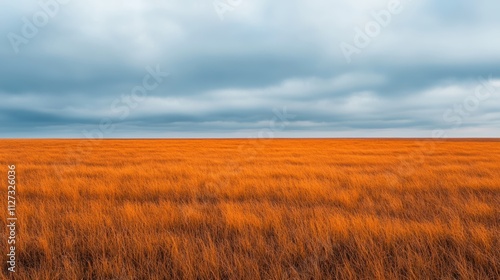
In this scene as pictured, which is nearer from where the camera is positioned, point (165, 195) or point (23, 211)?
point (23, 211)

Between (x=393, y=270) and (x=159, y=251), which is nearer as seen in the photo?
(x=393, y=270)

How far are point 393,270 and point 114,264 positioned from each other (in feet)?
12.5

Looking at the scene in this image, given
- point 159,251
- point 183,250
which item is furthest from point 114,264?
point 183,250

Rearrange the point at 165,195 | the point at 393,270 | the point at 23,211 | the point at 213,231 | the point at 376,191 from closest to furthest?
1. the point at 393,270
2. the point at 213,231
3. the point at 23,211
4. the point at 165,195
5. the point at 376,191

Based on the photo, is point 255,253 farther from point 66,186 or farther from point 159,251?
point 66,186

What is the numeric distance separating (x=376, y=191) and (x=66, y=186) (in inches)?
419

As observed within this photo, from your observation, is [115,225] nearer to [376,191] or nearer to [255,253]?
[255,253]

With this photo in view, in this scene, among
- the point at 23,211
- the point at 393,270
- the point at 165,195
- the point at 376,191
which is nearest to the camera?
the point at 393,270

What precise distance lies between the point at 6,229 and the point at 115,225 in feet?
6.67

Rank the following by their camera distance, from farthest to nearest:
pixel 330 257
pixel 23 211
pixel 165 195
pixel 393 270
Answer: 1. pixel 165 195
2. pixel 23 211
3. pixel 330 257
4. pixel 393 270

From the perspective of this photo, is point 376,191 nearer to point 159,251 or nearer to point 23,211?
point 159,251

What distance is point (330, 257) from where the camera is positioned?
14.0 feet

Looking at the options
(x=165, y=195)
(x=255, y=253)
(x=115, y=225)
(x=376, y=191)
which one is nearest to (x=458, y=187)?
(x=376, y=191)

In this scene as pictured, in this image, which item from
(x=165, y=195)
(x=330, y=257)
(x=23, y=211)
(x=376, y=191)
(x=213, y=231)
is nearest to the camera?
(x=330, y=257)
